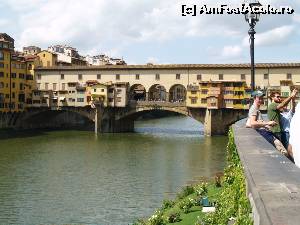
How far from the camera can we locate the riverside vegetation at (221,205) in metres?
5.38

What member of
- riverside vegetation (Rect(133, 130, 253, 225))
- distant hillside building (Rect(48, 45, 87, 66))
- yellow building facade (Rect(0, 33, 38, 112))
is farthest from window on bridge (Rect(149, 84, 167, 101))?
riverside vegetation (Rect(133, 130, 253, 225))

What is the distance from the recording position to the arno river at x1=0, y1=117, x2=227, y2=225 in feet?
65.8

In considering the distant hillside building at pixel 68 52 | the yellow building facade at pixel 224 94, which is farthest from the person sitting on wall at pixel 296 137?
the distant hillside building at pixel 68 52

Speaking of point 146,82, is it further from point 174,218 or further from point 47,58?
point 174,218

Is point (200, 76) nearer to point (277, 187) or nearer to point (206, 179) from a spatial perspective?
point (206, 179)

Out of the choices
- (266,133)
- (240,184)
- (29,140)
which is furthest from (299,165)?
(29,140)

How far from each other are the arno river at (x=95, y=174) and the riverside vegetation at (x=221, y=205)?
318 centimetres

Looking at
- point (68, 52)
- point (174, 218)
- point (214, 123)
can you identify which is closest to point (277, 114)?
point (174, 218)

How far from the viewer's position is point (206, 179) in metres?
28.2

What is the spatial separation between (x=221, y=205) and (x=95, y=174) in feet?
74.7

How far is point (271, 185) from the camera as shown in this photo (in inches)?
140

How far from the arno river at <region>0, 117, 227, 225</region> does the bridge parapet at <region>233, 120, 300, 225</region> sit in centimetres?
1400

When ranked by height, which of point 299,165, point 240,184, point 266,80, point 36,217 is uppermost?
point 266,80

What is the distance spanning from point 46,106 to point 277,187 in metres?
64.7
